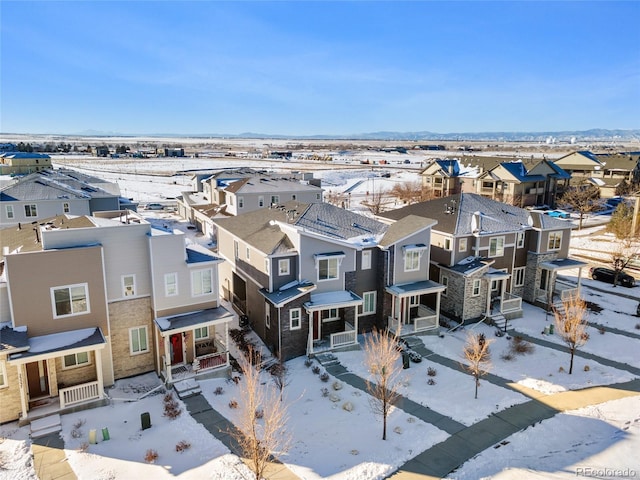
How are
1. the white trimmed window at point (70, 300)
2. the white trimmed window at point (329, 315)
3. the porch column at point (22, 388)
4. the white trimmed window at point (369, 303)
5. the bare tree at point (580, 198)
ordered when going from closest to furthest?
the porch column at point (22, 388)
the white trimmed window at point (70, 300)
the white trimmed window at point (329, 315)
the white trimmed window at point (369, 303)
the bare tree at point (580, 198)

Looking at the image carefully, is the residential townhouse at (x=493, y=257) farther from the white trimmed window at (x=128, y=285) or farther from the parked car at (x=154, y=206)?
the parked car at (x=154, y=206)

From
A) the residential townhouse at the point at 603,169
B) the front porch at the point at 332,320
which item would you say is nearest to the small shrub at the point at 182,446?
the front porch at the point at 332,320

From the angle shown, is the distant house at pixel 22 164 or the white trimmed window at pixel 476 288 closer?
the white trimmed window at pixel 476 288

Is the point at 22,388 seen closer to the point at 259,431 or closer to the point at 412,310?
the point at 259,431

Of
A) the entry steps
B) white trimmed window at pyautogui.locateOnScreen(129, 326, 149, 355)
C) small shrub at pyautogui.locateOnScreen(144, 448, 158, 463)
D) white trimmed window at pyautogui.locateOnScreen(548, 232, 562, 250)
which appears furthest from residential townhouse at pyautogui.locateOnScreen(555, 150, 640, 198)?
the entry steps

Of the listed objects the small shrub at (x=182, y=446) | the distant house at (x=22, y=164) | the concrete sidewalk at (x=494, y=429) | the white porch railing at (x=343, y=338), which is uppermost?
the distant house at (x=22, y=164)

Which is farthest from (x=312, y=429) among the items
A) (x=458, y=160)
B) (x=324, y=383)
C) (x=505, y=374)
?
(x=458, y=160)

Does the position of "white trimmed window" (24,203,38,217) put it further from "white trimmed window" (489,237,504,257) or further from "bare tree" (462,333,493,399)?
"white trimmed window" (489,237,504,257)
